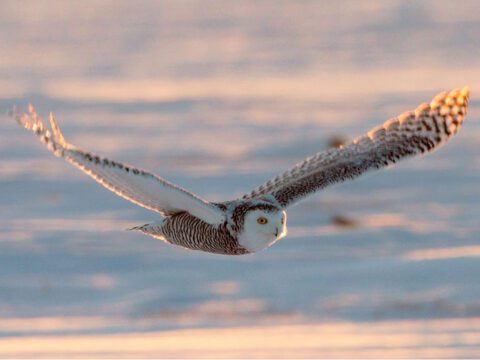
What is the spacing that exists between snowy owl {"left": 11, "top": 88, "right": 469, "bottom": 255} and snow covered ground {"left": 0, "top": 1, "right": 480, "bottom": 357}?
122 cm

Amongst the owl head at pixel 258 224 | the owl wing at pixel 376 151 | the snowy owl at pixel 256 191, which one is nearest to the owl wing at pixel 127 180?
the snowy owl at pixel 256 191

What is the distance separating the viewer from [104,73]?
3219cm

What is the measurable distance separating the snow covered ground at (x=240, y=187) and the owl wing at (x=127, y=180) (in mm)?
1537

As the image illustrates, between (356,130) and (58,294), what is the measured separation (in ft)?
35.5

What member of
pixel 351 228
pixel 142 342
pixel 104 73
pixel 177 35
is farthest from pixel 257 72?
pixel 142 342

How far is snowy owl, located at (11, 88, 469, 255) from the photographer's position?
399 inches

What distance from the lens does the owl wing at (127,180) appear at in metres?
9.95

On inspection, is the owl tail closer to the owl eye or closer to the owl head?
the owl head

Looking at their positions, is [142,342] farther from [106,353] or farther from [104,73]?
[104,73]

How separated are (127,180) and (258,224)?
0.84 meters

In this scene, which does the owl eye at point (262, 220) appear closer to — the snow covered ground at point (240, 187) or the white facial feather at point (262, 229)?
the white facial feather at point (262, 229)

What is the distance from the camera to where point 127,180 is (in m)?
10.7

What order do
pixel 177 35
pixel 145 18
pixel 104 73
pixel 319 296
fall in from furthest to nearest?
pixel 145 18 < pixel 177 35 < pixel 104 73 < pixel 319 296

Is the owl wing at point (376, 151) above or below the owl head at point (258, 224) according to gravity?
above
